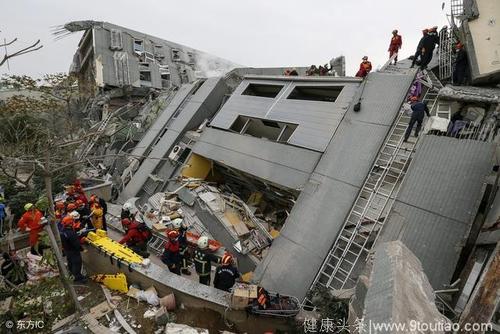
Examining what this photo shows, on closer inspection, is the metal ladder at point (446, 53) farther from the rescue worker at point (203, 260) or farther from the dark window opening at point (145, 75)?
the dark window opening at point (145, 75)

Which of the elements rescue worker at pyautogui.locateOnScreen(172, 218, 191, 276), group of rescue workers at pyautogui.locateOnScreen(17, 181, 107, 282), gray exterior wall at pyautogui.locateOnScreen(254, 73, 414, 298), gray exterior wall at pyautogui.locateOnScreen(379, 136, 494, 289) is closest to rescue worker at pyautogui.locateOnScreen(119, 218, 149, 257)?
group of rescue workers at pyautogui.locateOnScreen(17, 181, 107, 282)

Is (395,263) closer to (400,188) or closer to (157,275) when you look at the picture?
(400,188)

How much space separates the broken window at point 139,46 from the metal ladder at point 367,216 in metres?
29.7

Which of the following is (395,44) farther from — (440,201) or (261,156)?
(440,201)

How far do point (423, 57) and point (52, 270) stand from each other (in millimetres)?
13249

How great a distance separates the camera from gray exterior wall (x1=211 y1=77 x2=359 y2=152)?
9.96 meters

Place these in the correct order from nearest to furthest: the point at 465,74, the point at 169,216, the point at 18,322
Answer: the point at 18,322 → the point at 465,74 → the point at 169,216

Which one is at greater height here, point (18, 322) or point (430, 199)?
point (430, 199)

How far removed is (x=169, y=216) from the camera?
38.1 ft

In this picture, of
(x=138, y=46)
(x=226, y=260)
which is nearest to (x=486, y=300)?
(x=226, y=260)

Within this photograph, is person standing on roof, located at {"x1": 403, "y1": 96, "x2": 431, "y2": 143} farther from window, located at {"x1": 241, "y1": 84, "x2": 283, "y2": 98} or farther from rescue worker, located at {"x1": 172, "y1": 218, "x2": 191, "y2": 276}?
window, located at {"x1": 241, "y1": 84, "x2": 283, "y2": 98}

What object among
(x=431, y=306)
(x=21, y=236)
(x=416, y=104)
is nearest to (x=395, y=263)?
(x=431, y=306)

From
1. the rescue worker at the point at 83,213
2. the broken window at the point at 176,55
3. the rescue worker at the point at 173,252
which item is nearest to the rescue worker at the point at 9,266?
the rescue worker at the point at 83,213

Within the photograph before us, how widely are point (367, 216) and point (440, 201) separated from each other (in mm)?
1686
